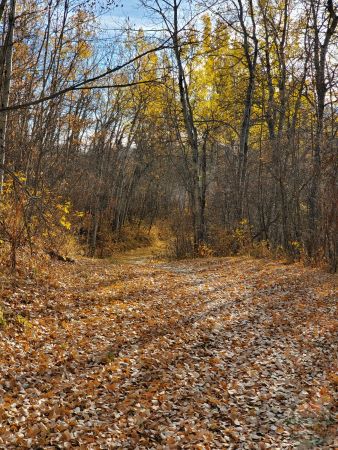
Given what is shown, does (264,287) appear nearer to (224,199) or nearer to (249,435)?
(249,435)

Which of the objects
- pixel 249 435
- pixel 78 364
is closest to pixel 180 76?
pixel 78 364

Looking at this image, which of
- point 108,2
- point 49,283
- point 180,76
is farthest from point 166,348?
point 180,76

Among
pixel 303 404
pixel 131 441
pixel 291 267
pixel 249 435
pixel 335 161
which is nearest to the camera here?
pixel 131 441

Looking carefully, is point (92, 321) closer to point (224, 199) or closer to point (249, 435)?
point (249, 435)

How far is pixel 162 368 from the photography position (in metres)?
5.35

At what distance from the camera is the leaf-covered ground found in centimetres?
396

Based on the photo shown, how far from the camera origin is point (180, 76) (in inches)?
594

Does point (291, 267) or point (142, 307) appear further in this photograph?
point (291, 267)

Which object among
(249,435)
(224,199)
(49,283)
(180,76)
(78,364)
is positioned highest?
(180,76)

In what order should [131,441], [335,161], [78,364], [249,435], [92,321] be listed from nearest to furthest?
[131,441]
[249,435]
[78,364]
[92,321]
[335,161]

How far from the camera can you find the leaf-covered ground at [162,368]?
396cm

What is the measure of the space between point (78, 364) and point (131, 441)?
163 cm

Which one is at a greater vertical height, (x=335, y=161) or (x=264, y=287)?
(x=335, y=161)

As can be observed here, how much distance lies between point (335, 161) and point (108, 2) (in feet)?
30.0
